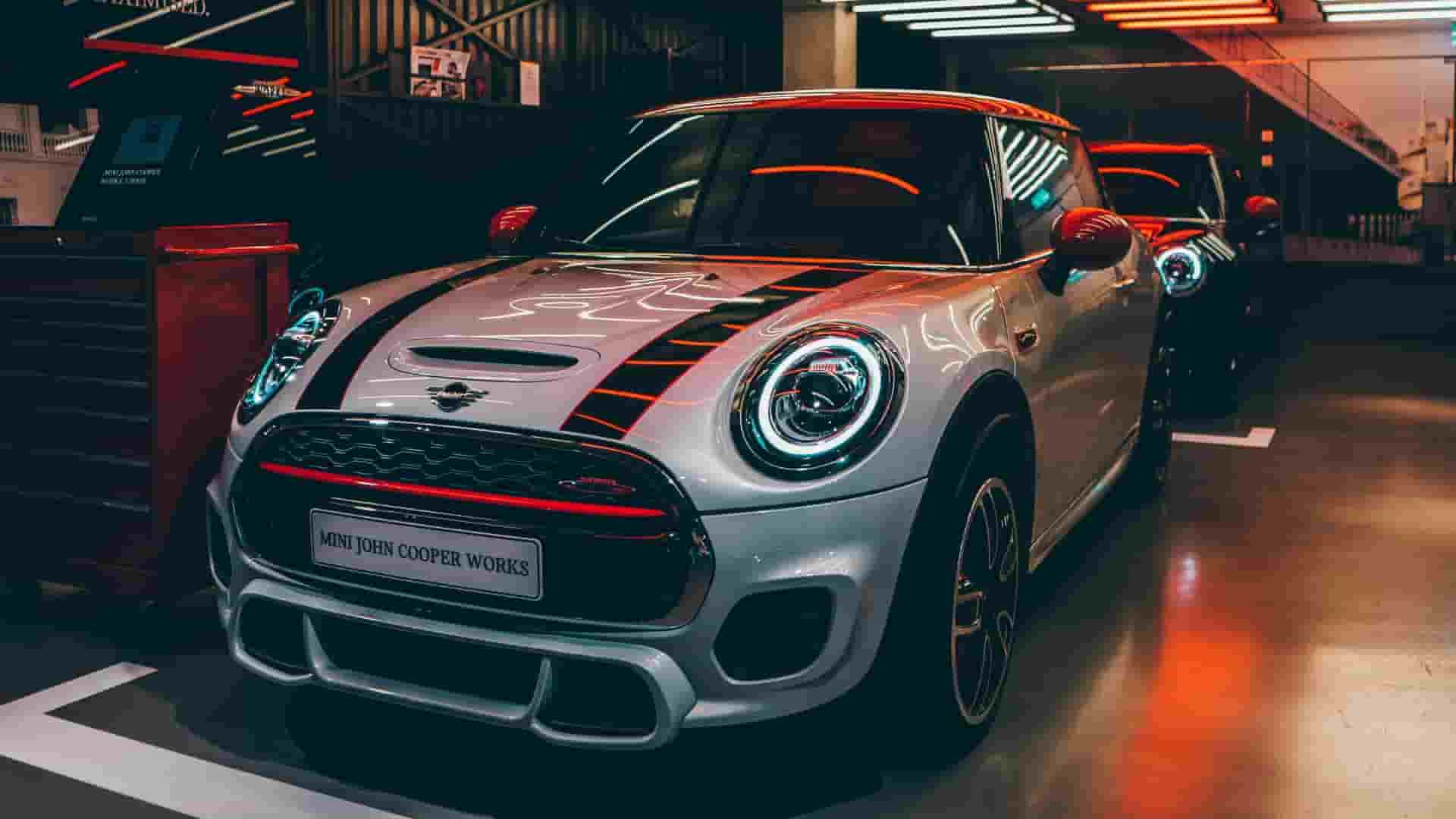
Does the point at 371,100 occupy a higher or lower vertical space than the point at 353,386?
higher

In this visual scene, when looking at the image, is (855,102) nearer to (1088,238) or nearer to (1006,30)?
(1088,238)

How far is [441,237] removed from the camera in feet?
41.1

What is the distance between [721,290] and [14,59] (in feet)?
23.0

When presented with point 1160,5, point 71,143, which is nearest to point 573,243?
point 71,143

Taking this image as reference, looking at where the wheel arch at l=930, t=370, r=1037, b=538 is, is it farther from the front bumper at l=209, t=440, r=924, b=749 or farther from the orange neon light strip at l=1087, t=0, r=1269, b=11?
the orange neon light strip at l=1087, t=0, r=1269, b=11

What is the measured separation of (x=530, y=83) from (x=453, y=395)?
12.4 m

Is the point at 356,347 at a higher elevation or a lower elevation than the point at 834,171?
lower

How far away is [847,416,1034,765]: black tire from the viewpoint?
2.33 meters

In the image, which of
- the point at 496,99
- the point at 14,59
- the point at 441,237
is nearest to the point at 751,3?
the point at 496,99

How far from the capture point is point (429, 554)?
2.29 m

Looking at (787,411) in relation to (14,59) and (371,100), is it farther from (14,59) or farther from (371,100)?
(371,100)

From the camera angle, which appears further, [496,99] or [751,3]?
[751,3]

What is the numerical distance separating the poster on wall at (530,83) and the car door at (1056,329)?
10.8 meters

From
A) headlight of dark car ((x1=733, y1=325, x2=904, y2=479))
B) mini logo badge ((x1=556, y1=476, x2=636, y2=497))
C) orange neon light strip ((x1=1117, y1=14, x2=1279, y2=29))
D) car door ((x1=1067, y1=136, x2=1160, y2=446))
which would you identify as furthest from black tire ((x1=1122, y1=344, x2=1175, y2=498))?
orange neon light strip ((x1=1117, y1=14, x2=1279, y2=29))
